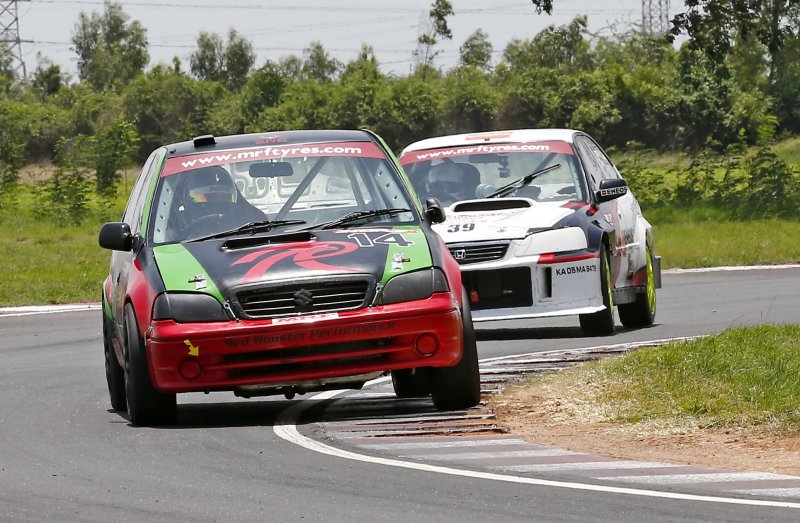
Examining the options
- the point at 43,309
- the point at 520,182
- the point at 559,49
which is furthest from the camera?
the point at 559,49

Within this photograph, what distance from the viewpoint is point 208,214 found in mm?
10570

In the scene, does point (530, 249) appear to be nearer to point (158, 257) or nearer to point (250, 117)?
point (158, 257)

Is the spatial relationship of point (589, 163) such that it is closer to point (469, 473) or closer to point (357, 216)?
point (357, 216)

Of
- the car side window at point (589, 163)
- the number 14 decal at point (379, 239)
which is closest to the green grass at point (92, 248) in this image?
the car side window at point (589, 163)

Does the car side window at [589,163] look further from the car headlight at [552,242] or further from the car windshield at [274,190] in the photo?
the car windshield at [274,190]

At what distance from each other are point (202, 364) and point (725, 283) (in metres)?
12.5

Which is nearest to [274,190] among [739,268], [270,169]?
[270,169]

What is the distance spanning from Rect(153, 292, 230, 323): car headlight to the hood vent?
5498mm

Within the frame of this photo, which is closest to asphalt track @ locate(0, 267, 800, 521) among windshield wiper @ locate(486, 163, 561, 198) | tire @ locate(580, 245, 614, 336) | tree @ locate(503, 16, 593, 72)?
tire @ locate(580, 245, 614, 336)

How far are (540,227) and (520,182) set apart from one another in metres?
0.94

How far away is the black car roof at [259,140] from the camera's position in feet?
36.5

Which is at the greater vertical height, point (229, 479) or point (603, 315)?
point (229, 479)

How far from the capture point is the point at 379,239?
32.8 ft

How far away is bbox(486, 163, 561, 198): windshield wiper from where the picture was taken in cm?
1499
